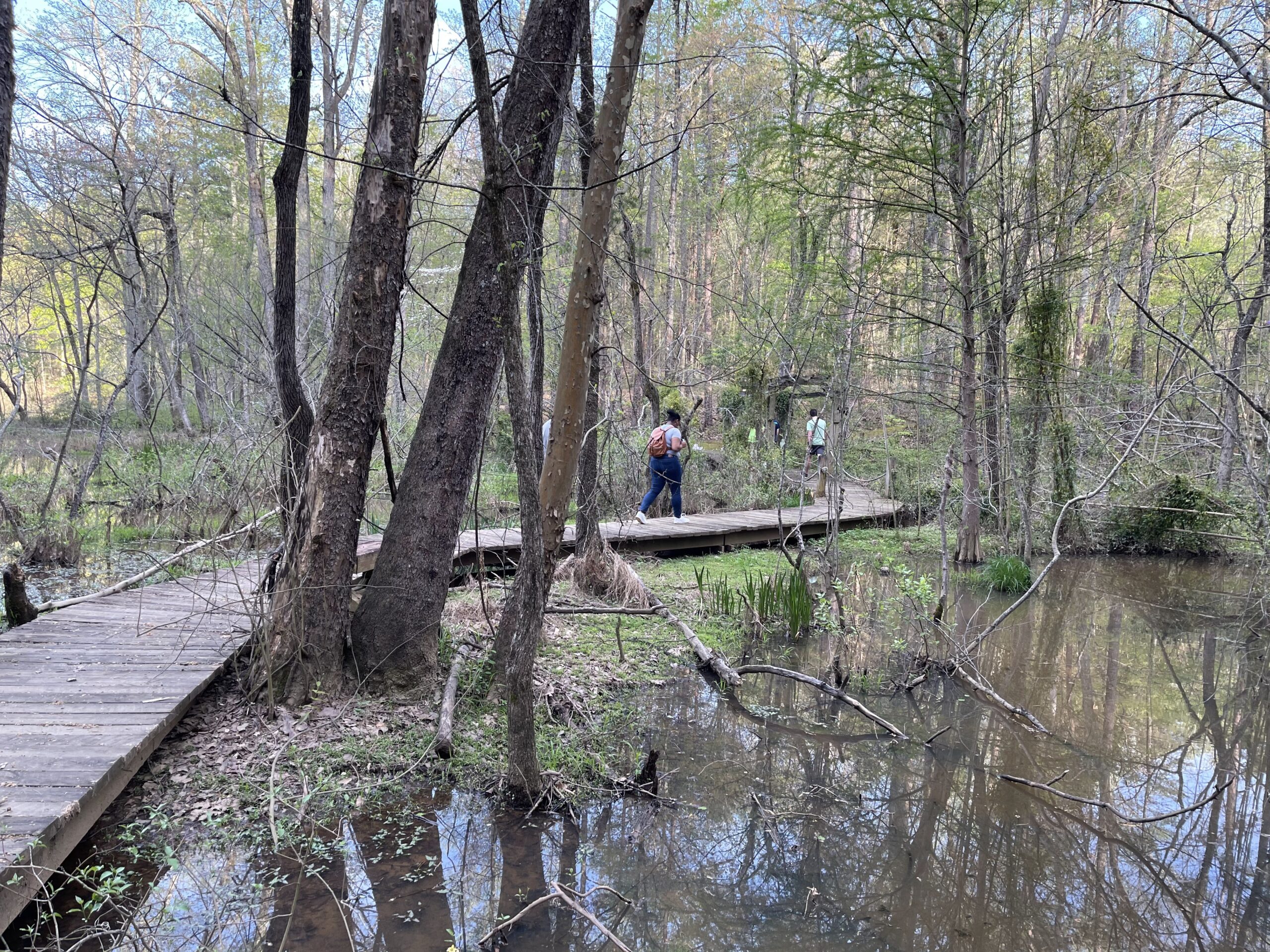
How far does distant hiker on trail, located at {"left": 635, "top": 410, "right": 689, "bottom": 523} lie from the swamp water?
4.81 metres

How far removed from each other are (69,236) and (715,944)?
9401 millimetres

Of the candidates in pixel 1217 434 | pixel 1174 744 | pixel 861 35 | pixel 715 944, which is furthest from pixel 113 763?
pixel 1217 434

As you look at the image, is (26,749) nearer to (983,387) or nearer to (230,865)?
(230,865)

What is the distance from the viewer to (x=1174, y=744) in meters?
5.18

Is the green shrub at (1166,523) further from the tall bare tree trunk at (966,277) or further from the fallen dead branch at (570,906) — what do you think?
the fallen dead branch at (570,906)

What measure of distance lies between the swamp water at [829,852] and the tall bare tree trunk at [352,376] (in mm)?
1258

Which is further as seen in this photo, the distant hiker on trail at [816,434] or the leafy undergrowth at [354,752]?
the distant hiker on trail at [816,434]

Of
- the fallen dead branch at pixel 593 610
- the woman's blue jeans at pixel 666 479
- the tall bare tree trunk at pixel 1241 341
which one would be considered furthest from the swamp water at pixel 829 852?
the woman's blue jeans at pixel 666 479

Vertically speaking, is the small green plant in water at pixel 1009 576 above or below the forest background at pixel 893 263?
below

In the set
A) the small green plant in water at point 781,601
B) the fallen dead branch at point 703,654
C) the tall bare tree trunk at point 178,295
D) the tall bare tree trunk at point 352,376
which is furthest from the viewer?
the tall bare tree trunk at point 178,295

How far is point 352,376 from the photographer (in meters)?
4.58

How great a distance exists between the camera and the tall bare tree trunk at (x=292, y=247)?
16.6ft

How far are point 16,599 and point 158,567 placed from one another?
185 cm

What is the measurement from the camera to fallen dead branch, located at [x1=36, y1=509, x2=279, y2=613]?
4270 millimetres
